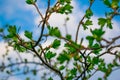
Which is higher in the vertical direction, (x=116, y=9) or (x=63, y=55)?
(x=116, y=9)

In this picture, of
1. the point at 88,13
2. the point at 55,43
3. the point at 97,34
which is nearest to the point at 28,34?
the point at 55,43

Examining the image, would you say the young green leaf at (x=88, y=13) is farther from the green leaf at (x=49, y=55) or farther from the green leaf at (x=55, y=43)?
the green leaf at (x=49, y=55)

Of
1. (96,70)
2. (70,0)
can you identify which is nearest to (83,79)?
(96,70)

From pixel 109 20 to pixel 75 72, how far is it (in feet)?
6.48

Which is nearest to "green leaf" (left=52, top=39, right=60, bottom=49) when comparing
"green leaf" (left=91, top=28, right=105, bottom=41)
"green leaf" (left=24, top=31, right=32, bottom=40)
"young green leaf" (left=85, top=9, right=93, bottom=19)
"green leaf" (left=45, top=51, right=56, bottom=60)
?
"green leaf" (left=45, top=51, right=56, bottom=60)

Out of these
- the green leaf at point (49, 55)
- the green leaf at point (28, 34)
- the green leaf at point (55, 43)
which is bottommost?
the green leaf at point (49, 55)

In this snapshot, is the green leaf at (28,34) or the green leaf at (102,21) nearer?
the green leaf at (102,21)

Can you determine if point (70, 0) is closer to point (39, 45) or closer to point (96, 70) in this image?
point (39, 45)

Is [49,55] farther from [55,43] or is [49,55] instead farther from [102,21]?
[102,21]

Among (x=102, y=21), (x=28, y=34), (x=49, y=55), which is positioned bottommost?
(x=49, y=55)

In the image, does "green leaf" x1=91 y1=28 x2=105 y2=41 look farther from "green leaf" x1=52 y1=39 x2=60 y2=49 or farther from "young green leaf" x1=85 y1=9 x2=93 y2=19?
"young green leaf" x1=85 y1=9 x2=93 y2=19

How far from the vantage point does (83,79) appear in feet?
18.3

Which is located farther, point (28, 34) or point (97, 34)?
point (28, 34)

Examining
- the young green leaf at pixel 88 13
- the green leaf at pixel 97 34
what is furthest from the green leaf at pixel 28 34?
the green leaf at pixel 97 34
